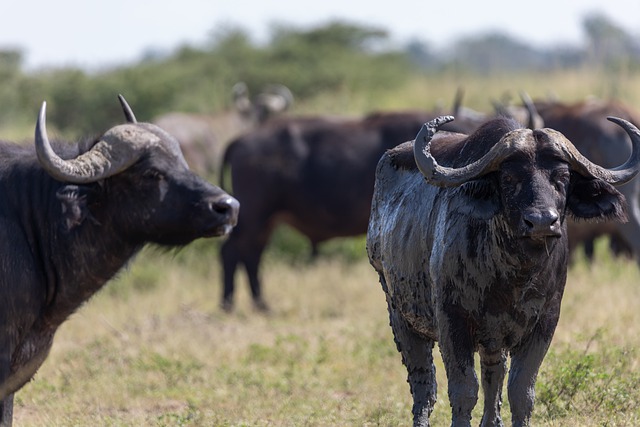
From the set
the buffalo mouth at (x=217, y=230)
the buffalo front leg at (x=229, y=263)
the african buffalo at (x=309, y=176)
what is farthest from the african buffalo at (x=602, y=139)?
the buffalo mouth at (x=217, y=230)

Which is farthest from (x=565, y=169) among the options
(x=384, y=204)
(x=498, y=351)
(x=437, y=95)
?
(x=437, y=95)

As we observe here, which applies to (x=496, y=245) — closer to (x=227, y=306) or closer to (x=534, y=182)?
(x=534, y=182)

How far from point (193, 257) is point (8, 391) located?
9059mm

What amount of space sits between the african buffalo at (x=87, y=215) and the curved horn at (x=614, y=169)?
6.53 ft

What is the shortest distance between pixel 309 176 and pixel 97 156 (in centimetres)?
653

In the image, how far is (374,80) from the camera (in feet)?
90.9

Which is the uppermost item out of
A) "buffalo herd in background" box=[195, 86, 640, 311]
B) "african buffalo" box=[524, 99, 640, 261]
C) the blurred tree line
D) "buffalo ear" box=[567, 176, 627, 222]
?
"buffalo ear" box=[567, 176, 627, 222]

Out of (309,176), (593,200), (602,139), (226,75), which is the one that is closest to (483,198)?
(593,200)

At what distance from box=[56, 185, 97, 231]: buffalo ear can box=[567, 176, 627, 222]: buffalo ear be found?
2.61m

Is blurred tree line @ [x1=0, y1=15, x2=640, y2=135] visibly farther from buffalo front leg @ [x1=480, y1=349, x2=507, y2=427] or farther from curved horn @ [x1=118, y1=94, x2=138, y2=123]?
buffalo front leg @ [x1=480, y1=349, x2=507, y2=427]

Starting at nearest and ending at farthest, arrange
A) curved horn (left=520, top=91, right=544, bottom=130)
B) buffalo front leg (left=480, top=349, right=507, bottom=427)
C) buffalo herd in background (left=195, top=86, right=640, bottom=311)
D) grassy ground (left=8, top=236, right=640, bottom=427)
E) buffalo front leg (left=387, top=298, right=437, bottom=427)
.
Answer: buffalo front leg (left=480, top=349, right=507, bottom=427) < buffalo front leg (left=387, top=298, right=437, bottom=427) < grassy ground (left=8, top=236, right=640, bottom=427) < curved horn (left=520, top=91, right=544, bottom=130) < buffalo herd in background (left=195, top=86, right=640, bottom=311)

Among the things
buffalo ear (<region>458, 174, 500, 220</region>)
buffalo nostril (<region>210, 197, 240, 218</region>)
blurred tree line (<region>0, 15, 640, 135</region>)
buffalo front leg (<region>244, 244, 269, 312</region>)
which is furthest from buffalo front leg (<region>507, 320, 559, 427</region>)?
blurred tree line (<region>0, 15, 640, 135</region>)

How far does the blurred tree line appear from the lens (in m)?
26.9

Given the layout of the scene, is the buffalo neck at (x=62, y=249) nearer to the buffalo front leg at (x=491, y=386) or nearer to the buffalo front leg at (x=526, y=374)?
the buffalo front leg at (x=491, y=386)
